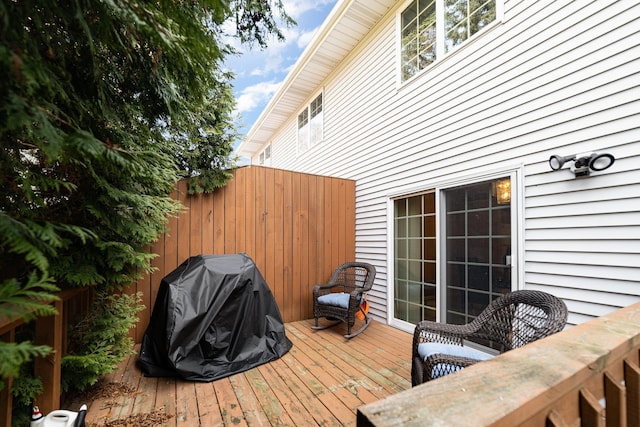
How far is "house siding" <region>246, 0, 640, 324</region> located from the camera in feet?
6.67

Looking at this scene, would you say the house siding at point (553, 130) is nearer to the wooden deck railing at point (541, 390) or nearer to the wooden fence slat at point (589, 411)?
the wooden deck railing at point (541, 390)

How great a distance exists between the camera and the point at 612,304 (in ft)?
6.75

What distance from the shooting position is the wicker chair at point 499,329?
5.95 ft

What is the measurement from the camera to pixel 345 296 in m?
3.74

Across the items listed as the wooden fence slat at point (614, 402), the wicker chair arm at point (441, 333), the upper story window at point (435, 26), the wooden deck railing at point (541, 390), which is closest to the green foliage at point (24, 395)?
the wooden deck railing at point (541, 390)

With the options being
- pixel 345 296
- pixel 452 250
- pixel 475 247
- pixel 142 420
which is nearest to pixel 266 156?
pixel 345 296

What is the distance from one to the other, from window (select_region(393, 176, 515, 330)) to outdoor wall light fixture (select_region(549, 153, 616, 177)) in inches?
18.5

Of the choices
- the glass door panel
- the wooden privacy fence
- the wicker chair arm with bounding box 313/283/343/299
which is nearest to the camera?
the glass door panel

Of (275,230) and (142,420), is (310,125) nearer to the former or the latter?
(275,230)

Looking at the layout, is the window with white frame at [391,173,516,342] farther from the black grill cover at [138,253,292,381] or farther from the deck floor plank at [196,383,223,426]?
the deck floor plank at [196,383,223,426]

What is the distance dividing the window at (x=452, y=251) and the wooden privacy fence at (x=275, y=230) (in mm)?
1029

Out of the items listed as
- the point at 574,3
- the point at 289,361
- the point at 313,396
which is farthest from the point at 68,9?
the point at 574,3

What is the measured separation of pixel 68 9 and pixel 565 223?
3298mm

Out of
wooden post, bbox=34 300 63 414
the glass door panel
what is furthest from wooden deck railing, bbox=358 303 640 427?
wooden post, bbox=34 300 63 414
